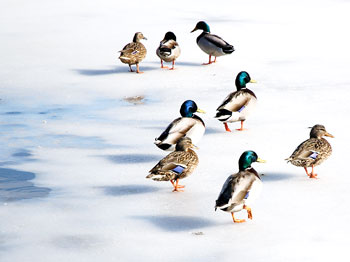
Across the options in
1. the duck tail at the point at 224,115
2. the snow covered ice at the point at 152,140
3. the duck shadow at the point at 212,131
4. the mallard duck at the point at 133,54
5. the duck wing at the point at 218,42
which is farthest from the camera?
the duck wing at the point at 218,42

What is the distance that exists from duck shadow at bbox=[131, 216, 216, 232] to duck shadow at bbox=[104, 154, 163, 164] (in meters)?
1.68

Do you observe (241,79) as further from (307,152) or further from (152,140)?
(307,152)

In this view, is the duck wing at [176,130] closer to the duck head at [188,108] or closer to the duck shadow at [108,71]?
the duck head at [188,108]

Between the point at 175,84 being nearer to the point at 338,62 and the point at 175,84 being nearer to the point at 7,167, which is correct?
the point at 338,62

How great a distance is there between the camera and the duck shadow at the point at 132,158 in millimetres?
8172

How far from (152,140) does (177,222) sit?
2.67 metres

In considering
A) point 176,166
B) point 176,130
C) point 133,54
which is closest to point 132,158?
point 176,130

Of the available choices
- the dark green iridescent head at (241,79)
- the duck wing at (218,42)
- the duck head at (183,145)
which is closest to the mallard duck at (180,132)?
the duck head at (183,145)

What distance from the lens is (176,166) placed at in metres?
7.11

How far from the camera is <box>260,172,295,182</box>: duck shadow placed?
24.4ft

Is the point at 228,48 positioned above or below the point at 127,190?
above

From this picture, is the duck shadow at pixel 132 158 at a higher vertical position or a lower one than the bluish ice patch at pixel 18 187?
higher

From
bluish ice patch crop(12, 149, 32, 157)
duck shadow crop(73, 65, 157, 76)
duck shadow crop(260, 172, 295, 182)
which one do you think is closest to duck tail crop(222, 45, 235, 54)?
duck shadow crop(73, 65, 157, 76)

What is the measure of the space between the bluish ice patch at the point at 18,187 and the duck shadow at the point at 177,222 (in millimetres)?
1210
